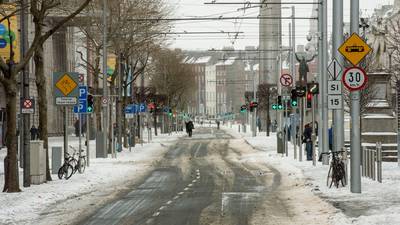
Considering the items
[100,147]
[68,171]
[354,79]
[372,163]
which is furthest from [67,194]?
[100,147]

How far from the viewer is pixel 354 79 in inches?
723

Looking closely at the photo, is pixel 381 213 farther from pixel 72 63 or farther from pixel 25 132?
Answer: pixel 72 63

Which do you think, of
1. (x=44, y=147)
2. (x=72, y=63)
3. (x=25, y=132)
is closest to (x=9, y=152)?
(x=25, y=132)

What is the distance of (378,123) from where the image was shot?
110 ft

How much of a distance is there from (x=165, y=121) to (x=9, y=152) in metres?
79.2

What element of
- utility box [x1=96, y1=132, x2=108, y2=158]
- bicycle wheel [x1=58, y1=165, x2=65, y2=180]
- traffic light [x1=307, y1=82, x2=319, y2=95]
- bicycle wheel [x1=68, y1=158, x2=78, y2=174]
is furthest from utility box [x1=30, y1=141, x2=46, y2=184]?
utility box [x1=96, y1=132, x2=108, y2=158]

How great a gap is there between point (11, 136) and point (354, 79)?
→ 8491 mm

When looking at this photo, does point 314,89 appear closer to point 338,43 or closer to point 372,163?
point 338,43

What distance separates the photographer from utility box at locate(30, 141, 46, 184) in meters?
23.3

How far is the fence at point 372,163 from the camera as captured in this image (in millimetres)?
21688

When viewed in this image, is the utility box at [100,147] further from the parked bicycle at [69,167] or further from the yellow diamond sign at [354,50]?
the yellow diamond sign at [354,50]

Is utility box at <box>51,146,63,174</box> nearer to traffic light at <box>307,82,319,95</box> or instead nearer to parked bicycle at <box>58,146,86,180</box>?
parked bicycle at <box>58,146,86,180</box>

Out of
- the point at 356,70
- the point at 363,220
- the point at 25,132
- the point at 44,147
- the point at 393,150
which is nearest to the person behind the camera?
the point at 363,220

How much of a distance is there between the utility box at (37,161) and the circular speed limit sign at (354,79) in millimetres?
9319
